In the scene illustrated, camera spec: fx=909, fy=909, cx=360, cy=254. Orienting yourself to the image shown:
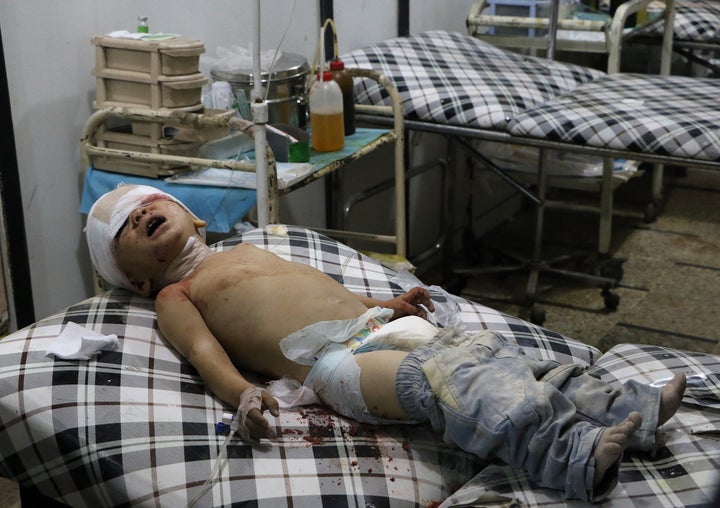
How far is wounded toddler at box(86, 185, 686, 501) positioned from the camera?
1521 millimetres

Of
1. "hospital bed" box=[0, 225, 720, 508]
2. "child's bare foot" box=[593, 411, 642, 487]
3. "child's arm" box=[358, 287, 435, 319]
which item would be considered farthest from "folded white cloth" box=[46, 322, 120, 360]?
"child's bare foot" box=[593, 411, 642, 487]

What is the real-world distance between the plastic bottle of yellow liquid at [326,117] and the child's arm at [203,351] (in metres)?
0.87

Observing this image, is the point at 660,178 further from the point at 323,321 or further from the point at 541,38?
the point at 323,321

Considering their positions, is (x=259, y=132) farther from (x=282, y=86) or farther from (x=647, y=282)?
(x=647, y=282)

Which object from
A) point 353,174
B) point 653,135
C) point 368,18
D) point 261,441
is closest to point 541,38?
point 368,18

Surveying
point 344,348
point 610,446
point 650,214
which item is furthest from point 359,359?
point 650,214

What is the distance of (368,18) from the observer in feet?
11.5

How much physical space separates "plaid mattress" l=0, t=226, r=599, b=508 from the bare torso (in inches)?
4.6

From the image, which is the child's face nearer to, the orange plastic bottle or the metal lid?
the metal lid

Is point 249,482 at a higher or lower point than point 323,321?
lower

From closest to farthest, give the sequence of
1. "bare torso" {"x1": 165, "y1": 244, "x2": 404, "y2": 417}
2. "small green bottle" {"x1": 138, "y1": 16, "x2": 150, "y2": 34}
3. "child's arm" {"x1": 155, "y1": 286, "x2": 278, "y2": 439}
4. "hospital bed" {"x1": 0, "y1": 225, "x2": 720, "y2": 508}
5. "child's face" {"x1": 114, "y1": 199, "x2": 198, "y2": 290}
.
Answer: "hospital bed" {"x1": 0, "y1": 225, "x2": 720, "y2": 508}
"child's arm" {"x1": 155, "y1": 286, "x2": 278, "y2": 439}
"bare torso" {"x1": 165, "y1": 244, "x2": 404, "y2": 417}
"child's face" {"x1": 114, "y1": 199, "x2": 198, "y2": 290}
"small green bottle" {"x1": 138, "y1": 16, "x2": 150, "y2": 34}

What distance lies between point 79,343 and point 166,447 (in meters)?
0.31

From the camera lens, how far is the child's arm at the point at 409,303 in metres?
1.99

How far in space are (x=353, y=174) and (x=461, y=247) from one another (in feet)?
2.73
